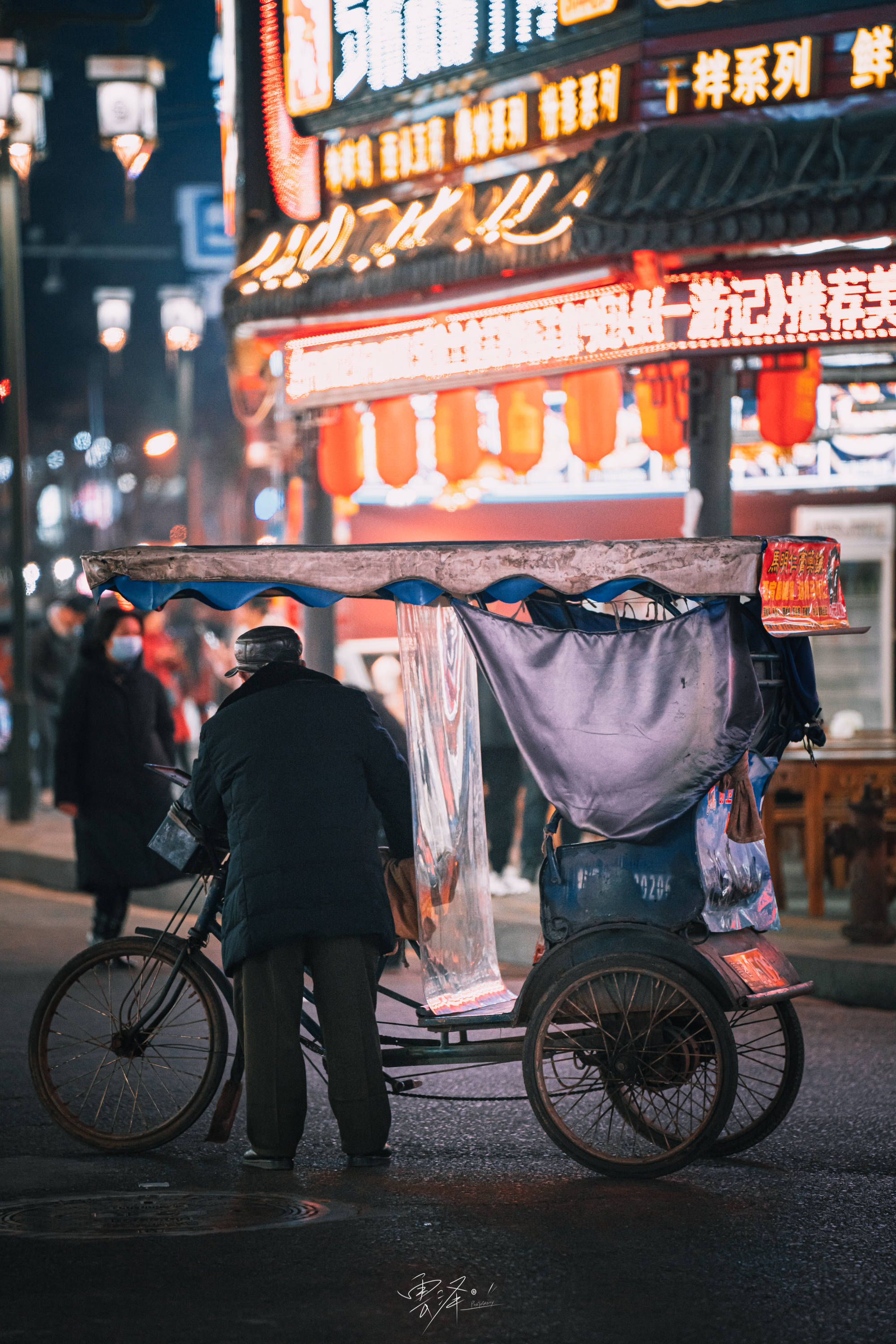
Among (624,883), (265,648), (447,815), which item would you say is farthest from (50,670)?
(624,883)

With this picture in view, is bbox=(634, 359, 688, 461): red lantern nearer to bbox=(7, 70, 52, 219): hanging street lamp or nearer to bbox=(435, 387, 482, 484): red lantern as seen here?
bbox=(435, 387, 482, 484): red lantern

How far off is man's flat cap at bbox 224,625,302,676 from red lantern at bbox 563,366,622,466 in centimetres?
622

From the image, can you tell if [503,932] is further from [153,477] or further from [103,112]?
[153,477]

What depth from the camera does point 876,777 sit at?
10.1 m

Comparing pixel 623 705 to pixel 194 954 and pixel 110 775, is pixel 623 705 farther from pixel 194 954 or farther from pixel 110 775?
pixel 110 775

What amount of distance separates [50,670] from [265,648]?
13.5 metres

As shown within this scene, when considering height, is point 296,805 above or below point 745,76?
below

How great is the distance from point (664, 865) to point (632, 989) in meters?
0.47

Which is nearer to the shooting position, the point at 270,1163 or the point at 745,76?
the point at 270,1163

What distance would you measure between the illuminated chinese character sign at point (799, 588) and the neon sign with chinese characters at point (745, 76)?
20.4 ft

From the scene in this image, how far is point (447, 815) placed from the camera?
5539 mm

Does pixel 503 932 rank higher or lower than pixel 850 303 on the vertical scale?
lower

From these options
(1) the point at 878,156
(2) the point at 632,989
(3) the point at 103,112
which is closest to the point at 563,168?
(1) the point at 878,156

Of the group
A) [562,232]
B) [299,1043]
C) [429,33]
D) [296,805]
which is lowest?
[299,1043]
